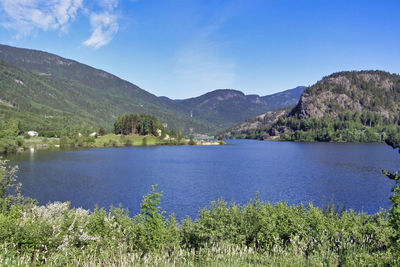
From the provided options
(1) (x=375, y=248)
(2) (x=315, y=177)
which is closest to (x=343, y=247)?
(1) (x=375, y=248)

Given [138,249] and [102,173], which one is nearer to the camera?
[138,249]

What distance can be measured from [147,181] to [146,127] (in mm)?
134133

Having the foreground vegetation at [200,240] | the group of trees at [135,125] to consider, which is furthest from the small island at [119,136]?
the foreground vegetation at [200,240]

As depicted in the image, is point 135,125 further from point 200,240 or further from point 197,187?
point 200,240

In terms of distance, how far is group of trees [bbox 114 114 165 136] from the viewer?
18488 cm

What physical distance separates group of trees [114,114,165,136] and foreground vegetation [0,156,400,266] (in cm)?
17193

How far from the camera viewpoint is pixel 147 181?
2203 inches

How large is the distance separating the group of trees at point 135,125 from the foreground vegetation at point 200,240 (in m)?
172

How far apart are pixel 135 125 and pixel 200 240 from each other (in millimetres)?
176382

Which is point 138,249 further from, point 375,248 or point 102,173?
point 102,173

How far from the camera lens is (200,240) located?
51.9 feet

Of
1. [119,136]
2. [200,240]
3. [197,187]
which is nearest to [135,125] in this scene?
[119,136]

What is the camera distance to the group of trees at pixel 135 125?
607 ft

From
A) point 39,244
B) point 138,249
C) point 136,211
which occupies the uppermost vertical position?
point 39,244
